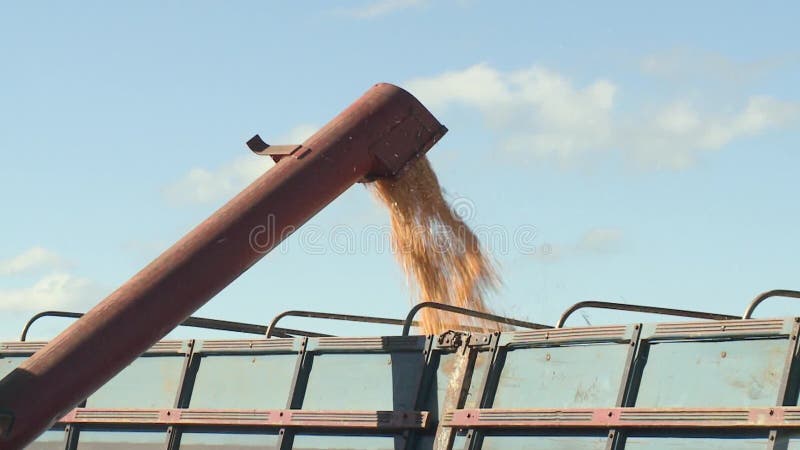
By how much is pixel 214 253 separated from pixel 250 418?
3.64 feet

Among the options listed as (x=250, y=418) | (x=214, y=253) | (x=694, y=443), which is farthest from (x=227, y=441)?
(x=694, y=443)

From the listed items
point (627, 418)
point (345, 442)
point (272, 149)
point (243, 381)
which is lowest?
point (345, 442)

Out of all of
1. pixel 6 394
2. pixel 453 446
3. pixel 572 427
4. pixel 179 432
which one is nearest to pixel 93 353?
pixel 6 394

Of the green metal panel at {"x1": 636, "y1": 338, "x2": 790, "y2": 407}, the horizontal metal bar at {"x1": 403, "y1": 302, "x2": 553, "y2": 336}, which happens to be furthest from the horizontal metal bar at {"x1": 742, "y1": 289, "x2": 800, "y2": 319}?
the horizontal metal bar at {"x1": 403, "y1": 302, "x2": 553, "y2": 336}

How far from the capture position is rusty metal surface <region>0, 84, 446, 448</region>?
7.06m

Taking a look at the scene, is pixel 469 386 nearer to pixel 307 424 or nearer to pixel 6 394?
pixel 307 424

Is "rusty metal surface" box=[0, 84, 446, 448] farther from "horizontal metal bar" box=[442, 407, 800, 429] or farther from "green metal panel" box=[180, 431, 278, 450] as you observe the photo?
"horizontal metal bar" box=[442, 407, 800, 429]

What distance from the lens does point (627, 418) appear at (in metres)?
6.40

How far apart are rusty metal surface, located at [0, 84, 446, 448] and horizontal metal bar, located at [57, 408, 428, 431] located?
2.80 ft

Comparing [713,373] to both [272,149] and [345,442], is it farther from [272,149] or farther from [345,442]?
[272,149]

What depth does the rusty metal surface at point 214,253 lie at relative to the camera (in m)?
7.06

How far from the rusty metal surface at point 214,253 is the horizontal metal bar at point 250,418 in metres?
0.85

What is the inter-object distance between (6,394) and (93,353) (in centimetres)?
53

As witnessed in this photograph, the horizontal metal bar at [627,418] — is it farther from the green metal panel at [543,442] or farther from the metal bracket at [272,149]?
the metal bracket at [272,149]
